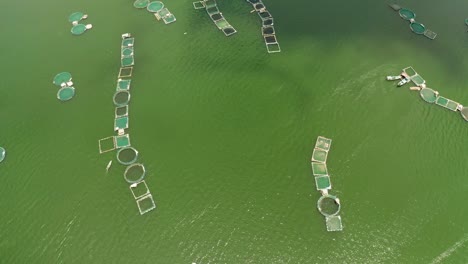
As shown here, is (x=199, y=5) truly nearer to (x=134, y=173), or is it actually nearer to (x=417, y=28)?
(x=134, y=173)

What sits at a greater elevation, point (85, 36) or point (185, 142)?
point (85, 36)

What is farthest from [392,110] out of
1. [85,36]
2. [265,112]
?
[85,36]

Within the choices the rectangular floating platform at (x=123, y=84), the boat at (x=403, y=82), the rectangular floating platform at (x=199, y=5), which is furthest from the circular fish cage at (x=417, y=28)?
the rectangular floating platform at (x=123, y=84)

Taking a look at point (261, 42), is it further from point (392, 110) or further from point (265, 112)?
point (392, 110)

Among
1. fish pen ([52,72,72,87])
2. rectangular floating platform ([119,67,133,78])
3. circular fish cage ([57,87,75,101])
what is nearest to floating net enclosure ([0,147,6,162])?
circular fish cage ([57,87,75,101])

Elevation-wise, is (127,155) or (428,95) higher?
(428,95)

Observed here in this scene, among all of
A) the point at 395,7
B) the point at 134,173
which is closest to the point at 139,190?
the point at 134,173

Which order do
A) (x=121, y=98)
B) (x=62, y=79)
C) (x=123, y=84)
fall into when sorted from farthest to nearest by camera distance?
(x=62, y=79) < (x=123, y=84) < (x=121, y=98)

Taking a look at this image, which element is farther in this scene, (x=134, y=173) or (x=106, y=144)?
(x=106, y=144)
